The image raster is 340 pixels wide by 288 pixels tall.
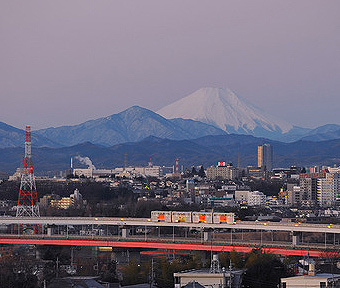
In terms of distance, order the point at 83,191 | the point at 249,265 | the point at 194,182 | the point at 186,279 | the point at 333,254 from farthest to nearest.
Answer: the point at 194,182
the point at 83,191
the point at 333,254
the point at 249,265
the point at 186,279

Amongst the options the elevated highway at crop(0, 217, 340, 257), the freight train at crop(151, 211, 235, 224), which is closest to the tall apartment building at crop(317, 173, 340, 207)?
the elevated highway at crop(0, 217, 340, 257)

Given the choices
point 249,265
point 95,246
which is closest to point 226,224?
point 95,246

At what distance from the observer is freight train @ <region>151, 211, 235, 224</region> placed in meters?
72.1

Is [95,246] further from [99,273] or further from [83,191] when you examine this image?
[83,191]

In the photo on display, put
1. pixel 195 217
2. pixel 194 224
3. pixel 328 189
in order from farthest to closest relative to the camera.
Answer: pixel 328 189
pixel 195 217
pixel 194 224

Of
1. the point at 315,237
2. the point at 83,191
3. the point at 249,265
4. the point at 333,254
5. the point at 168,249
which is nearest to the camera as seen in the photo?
the point at 249,265

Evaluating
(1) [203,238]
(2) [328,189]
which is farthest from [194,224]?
(2) [328,189]

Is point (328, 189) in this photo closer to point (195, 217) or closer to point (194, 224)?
point (195, 217)

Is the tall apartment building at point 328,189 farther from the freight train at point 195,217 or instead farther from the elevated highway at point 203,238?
the freight train at point 195,217

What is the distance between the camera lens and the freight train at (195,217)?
237ft

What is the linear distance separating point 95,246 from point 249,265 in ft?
98.9

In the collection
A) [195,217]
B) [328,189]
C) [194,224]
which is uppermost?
[328,189]

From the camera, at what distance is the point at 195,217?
242ft

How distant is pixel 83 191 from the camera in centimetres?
14375
